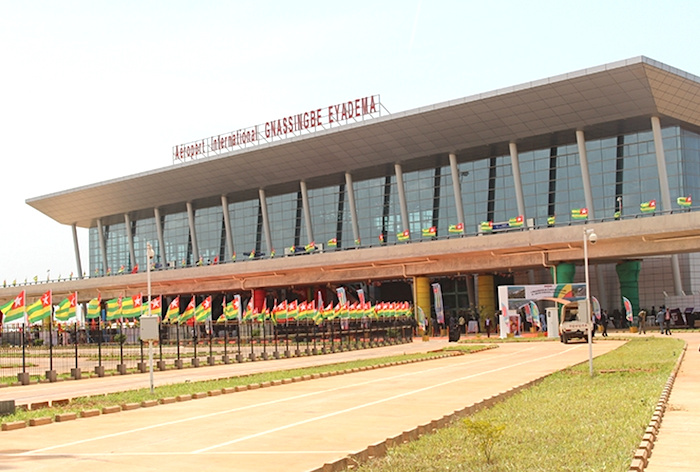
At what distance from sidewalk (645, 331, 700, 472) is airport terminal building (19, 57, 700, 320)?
158ft

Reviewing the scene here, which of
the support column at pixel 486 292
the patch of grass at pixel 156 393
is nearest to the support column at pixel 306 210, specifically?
the support column at pixel 486 292

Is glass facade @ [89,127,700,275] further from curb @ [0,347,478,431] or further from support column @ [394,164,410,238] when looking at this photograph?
curb @ [0,347,478,431]

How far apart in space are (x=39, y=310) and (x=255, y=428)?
2390 cm

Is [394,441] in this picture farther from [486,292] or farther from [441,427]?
[486,292]

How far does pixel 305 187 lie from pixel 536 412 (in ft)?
270

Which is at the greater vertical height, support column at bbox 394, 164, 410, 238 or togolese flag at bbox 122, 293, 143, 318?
support column at bbox 394, 164, 410, 238

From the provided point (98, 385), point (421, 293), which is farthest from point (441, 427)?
point (421, 293)

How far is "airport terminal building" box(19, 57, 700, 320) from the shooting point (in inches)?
2847

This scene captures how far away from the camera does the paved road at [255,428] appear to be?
13305mm

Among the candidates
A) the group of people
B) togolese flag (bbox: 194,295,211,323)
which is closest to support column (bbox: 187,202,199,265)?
togolese flag (bbox: 194,295,211,323)

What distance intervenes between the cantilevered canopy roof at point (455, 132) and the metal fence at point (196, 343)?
20.4m

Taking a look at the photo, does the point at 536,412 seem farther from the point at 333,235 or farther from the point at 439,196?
the point at 333,235

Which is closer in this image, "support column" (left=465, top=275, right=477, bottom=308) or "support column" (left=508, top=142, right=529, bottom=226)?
"support column" (left=508, top=142, right=529, bottom=226)

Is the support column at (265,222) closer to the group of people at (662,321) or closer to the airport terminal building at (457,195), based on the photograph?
the airport terminal building at (457,195)
